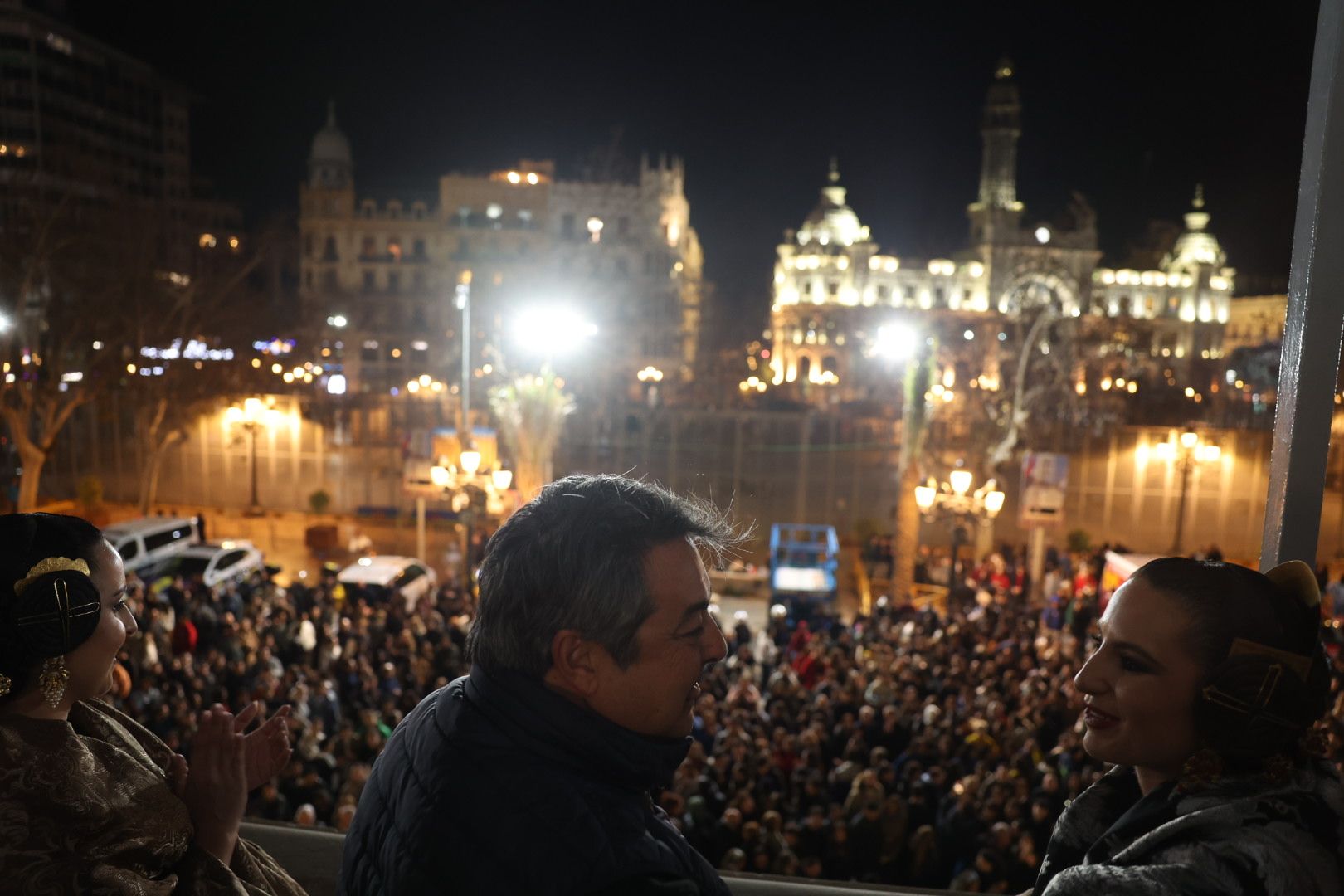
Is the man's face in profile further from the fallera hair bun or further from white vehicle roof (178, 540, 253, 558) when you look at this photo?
white vehicle roof (178, 540, 253, 558)

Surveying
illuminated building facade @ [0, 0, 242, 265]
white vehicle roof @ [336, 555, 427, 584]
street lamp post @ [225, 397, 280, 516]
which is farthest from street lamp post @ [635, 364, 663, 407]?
white vehicle roof @ [336, 555, 427, 584]

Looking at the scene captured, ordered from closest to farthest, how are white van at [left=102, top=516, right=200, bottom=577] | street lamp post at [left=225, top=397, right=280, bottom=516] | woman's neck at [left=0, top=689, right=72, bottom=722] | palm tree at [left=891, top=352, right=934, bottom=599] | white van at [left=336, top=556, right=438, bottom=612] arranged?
woman's neck at [left=0, top=689, right=72, bottom=722]
white van at [left=336, top=556, right=438, bottom=612]
white van at [left=102, top=516, right=200, bottom=577]
palm tree at [left=891, top=352, right=934, bottom=599]
street lamp post at [left=225, top=397, right=280, bottom=516]

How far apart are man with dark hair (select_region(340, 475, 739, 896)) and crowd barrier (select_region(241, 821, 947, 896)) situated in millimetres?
859

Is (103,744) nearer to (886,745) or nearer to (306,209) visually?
(886,745)

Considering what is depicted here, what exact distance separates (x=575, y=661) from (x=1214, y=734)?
1.01m

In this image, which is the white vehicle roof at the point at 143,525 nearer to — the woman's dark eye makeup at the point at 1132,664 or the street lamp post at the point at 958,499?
the street lamp post at the point at 958,499

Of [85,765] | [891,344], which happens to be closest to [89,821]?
[85,765]

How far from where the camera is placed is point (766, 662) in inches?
389

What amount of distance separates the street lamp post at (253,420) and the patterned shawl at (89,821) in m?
19.7

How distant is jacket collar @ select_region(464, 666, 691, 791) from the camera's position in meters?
1.21

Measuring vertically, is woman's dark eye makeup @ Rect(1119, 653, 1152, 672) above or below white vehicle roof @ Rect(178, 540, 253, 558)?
above

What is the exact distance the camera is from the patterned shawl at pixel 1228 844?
3.94 feet

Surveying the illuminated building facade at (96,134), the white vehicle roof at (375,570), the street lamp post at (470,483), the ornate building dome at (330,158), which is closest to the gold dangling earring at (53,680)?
the street lamp post at (470,483)

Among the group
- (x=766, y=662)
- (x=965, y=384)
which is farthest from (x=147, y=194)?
(x=766, y=662)
